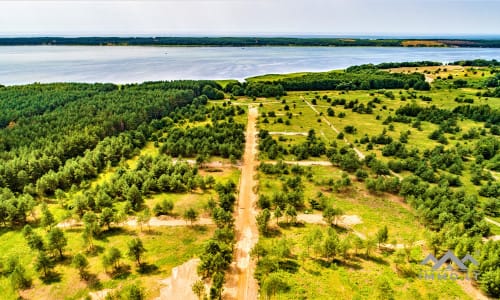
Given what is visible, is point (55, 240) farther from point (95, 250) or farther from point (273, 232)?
point (273, 232)

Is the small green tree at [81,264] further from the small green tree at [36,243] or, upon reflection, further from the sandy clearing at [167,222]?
the sandy clearing at [167,222]

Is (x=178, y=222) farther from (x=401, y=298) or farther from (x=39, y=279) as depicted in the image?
(x=401, y=298)

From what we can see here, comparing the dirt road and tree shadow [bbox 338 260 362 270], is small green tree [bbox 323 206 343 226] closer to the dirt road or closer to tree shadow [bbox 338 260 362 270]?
tree shadow [bbox 338 260 362 270]

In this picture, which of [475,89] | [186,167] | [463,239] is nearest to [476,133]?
[463,239]

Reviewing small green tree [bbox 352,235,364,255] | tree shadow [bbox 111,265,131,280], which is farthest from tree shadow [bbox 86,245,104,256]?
small green tree [bbox 352,235,364,255]

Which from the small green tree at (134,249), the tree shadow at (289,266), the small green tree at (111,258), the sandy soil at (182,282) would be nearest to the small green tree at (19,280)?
the small green tree at (111,258)
